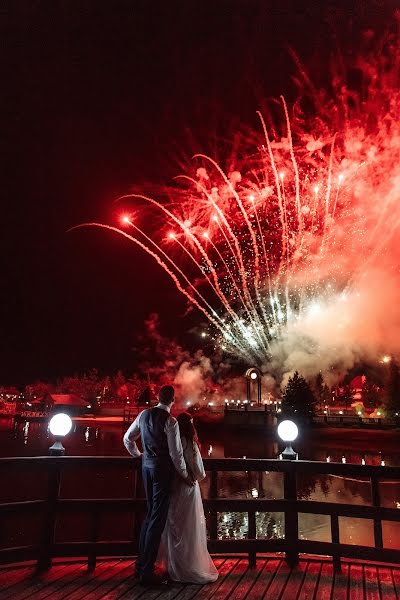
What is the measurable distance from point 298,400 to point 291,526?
45.2 metres

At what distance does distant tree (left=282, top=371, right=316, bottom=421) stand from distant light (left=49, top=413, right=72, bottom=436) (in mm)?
43498

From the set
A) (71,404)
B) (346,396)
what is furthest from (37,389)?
(346,396)

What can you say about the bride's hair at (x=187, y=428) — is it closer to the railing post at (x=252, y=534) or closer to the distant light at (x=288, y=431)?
the railing post at (x=252, y=534)

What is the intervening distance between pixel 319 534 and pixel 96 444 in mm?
25460

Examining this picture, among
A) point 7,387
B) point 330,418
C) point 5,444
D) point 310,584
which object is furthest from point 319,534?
point 7,387

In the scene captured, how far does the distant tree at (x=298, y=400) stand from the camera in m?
47.3

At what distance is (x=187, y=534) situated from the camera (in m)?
4.39

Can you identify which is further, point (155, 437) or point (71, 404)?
point (71, 404)

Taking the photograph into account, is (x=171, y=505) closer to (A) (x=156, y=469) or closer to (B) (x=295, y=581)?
(A) (x=156, y=469)

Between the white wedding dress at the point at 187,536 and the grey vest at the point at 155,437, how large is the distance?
0.22 m

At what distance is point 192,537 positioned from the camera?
4406 millimetres

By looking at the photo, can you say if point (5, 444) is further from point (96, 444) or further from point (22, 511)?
point (22, 511)

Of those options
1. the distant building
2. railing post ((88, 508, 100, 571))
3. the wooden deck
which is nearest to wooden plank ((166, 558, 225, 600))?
the wooden deck

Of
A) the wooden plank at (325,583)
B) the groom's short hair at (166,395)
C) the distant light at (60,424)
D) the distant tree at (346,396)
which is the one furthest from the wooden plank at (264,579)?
the distant tree at (346,396)
